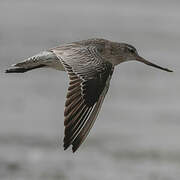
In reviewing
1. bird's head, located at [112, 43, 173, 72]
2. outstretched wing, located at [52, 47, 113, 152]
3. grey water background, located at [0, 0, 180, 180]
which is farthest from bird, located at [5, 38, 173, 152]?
grey water background, located at [0, 0, 180, 180]

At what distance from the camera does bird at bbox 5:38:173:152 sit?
6875 millimetres

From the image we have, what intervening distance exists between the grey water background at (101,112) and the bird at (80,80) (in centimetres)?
309

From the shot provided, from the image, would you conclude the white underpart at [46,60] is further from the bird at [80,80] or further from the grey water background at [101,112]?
the grey water background at [101,112]

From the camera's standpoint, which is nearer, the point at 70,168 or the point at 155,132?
the point at 70,168

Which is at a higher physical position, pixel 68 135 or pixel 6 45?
pixel 68 135

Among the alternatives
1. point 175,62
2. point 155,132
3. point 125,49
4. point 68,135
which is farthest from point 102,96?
point 175,62

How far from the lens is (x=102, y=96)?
730 cm

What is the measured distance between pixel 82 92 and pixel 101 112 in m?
6.52

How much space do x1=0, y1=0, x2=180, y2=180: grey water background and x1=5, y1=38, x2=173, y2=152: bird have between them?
3.09 meters

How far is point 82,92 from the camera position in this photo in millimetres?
7086

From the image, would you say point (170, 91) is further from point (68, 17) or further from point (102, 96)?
point (102, 96)

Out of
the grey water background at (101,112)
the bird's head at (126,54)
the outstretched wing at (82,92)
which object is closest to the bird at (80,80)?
the outstretched wing at (82,92)

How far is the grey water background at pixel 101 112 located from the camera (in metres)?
11.5

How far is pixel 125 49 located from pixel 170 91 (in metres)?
5.93
